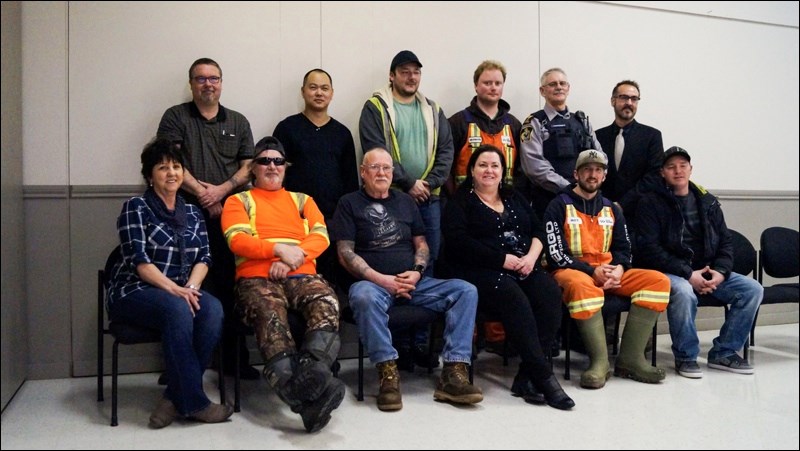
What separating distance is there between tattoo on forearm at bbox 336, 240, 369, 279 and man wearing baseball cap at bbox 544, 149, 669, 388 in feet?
3.35

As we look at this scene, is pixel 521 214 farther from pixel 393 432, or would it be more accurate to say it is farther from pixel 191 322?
pixel 191 322

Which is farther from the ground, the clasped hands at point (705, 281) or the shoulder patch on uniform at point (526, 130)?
the shoulder patch on uniform at point (526, 130)

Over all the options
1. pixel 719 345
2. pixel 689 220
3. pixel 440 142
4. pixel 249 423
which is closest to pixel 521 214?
pixel 440 142

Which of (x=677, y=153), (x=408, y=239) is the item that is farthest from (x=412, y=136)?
(x=677, y=153)

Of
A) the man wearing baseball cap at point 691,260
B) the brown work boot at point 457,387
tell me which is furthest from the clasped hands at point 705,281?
the brown work boot at point 457,387

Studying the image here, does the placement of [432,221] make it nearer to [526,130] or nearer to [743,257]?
[526,130]

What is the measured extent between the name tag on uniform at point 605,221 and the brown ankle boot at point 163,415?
7.53 ft

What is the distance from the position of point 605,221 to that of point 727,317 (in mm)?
946

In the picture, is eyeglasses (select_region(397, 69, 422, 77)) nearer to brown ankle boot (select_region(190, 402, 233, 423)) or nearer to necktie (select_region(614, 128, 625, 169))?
necktie (select_region(614, 128, 625, 169))

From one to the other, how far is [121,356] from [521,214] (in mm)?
2268

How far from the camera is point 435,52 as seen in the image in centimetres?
402

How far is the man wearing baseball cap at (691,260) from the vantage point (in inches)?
138

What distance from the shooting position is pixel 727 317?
3666 mm

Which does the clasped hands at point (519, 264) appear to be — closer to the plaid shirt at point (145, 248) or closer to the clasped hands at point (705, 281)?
the clasped hands at point (705, 281)
